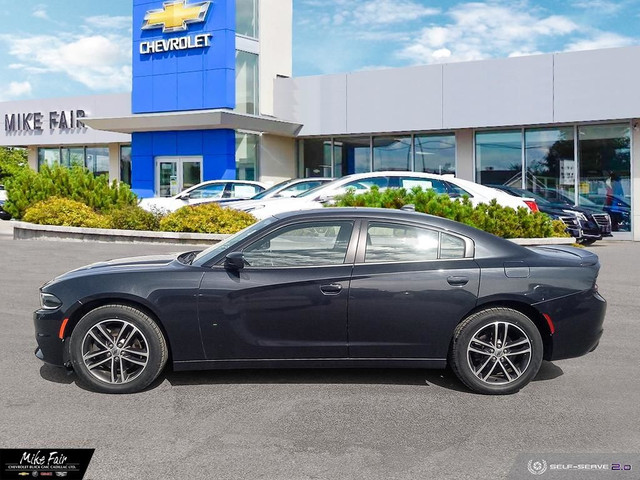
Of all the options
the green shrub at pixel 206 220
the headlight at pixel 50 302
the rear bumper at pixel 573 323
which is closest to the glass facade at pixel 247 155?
the green shrub at pixel 206 220

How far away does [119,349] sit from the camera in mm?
5340

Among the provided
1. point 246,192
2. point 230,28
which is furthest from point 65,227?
point 230,28

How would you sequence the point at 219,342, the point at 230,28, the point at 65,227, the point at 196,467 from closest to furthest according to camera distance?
the point at 196,467, the point at 219,342, the point at 65,227, the point at 230,28

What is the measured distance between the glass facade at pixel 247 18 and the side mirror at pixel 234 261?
2180 centimetres

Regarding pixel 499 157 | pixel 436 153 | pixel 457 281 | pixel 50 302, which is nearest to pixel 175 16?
pixel 436 153

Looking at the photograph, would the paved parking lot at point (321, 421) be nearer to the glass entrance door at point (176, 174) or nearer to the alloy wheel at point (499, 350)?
the alloy wheel at point (499, 350)

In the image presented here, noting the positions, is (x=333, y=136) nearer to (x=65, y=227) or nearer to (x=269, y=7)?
(x=269, y=7)

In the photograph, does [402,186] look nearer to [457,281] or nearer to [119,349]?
[457,281]

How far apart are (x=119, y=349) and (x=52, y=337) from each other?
547 millimetres

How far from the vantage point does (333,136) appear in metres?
26.3

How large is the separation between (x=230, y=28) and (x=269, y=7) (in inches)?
94.2

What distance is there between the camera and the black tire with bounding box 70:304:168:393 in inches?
209

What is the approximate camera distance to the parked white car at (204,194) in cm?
1903

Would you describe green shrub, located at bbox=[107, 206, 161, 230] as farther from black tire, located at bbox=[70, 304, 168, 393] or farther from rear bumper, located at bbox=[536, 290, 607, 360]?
rear bumper, located at bbox=[536, 290, 607, 360]
